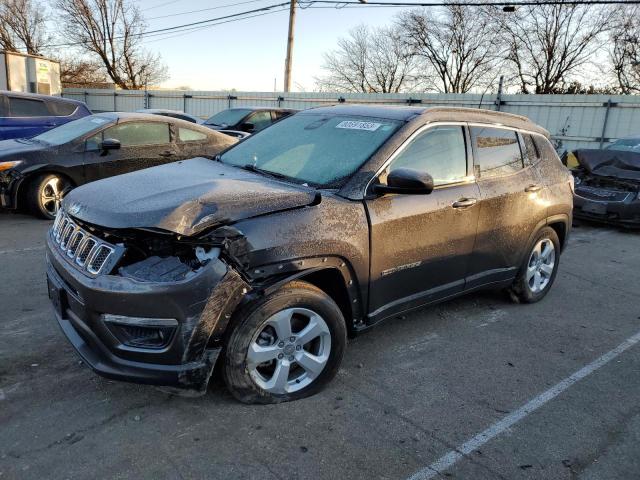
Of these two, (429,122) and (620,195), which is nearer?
(429,122)

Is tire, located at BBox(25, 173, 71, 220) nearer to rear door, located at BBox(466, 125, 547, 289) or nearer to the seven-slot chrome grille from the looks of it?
the seven-slot chrome grille

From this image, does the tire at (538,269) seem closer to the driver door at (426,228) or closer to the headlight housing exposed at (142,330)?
the driver door at (426,228)

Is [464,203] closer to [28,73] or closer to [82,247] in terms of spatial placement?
[82,247]

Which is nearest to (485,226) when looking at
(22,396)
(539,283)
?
(539,283)

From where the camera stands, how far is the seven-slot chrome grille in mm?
2615

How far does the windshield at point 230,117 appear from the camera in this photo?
1364cm

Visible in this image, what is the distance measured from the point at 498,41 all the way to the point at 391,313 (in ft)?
136

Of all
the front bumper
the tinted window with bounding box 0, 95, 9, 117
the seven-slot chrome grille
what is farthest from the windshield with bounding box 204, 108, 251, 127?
the seven-slot chrome grille

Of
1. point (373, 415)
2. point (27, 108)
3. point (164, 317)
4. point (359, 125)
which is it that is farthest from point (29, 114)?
point (373, 415)

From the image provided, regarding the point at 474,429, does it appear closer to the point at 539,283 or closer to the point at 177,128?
the point at 539,283

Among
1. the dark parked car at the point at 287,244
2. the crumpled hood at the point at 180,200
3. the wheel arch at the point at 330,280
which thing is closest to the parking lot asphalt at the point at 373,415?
the dark parked car at the point at 287,244

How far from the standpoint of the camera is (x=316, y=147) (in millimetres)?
3684

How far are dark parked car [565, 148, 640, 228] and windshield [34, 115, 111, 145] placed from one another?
7782 mm

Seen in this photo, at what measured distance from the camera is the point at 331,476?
2441 millimetres
